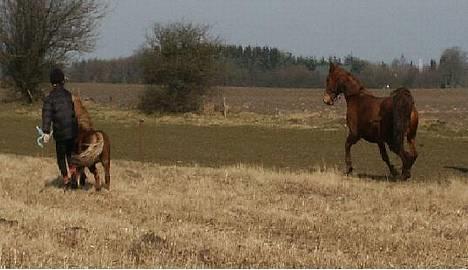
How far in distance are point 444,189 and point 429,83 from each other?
9349 cm

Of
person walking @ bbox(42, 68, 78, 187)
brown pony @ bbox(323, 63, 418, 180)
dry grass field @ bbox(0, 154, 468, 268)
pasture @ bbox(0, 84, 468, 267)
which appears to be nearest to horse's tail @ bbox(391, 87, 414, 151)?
brown pony @ bbox(323, 63, 418, 180)

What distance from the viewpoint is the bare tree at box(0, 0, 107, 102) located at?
53.2 metres

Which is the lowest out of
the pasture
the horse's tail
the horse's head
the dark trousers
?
the pasture

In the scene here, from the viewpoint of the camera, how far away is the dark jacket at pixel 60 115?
12.0m

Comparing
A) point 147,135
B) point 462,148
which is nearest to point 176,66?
point 147,135

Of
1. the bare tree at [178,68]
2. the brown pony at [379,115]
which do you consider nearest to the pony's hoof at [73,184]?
the brown pony at [379,115]

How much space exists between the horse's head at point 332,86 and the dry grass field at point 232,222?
2345mm

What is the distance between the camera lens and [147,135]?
31.4 metres

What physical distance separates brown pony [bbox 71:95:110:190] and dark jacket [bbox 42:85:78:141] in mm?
232

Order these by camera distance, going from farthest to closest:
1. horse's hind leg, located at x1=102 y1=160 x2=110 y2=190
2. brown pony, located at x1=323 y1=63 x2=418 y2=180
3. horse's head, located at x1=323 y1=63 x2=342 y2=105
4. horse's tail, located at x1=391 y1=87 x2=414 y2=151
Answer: horse's head, located at x1=323 y1=63 x2=342 y2=105 < brown pony, located at x1=323 y1=63 x2=418 y2=180 < horse's tail, located at x1=391 y1=87 x2=414 y2=151 < horse's hind leg, located at x1=102 y1=160 x2=110 y2=190

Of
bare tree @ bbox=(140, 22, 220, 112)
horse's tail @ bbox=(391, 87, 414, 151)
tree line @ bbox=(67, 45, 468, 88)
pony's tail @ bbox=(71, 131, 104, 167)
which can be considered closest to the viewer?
Answer: pony's tail @ bbox=(71, 131, 104, 167)

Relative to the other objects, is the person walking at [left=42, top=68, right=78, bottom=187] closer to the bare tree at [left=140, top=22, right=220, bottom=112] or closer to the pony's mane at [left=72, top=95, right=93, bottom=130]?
the pony's mane at [left=72, top=95, right=93, bottom=130]

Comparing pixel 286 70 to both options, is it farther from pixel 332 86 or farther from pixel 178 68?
pixel 332 86

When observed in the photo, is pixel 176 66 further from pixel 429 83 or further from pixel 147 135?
pixel 429 83
